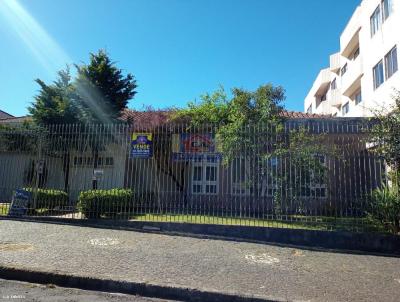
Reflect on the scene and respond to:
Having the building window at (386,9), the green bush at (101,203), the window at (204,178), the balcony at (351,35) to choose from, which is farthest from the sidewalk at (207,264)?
the balcony at (351,35)

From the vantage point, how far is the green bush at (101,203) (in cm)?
982

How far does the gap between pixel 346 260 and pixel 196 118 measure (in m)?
9.92

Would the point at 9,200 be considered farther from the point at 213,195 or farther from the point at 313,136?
the point at 313,136

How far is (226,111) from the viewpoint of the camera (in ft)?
51.5

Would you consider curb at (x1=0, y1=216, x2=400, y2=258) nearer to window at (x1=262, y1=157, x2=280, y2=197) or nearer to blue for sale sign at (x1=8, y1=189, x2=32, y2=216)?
window at (x1=262, y1=157, x2=280, y2=197)

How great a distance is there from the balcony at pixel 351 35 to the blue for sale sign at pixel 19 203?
20.0m

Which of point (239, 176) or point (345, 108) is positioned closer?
point (239, 176)

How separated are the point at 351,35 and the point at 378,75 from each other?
231 inches

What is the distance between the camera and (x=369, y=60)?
18344 millimetres

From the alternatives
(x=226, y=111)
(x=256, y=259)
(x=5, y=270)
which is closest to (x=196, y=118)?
(x=226, y=111)

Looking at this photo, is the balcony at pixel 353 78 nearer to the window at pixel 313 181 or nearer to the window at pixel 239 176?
the window at pixel 313 181

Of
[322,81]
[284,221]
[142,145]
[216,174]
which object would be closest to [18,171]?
[142,145]

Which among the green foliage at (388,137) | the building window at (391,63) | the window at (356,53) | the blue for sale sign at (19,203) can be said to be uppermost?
the window at (356,53)

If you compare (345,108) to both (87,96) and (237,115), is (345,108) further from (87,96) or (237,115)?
(87,96)
